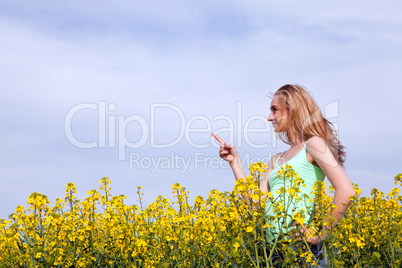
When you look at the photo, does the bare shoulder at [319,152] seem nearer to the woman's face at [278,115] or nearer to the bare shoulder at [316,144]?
the bare shoulder at [316,144]

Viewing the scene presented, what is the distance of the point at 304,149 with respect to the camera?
3.44m

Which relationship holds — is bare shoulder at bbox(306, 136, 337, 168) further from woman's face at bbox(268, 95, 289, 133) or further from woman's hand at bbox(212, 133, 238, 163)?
woman's hand at bbox(212, 133, 238, 163)

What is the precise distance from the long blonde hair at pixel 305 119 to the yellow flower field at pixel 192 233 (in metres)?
0.51

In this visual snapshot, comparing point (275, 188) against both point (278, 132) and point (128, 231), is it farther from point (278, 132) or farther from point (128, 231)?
point (128, 231)

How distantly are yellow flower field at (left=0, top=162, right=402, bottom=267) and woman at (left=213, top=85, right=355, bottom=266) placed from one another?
121mm

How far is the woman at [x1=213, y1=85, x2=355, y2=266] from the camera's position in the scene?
319 centimetres

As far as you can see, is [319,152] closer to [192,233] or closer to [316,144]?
[316,144]

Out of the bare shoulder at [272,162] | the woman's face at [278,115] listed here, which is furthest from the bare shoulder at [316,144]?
the bare shoulder at [272,162]

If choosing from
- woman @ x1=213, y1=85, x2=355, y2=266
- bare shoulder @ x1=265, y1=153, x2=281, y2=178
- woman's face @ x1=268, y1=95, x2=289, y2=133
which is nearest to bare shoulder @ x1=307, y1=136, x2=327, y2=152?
woman @ x1=213, y1=85, x2=355, y2=266

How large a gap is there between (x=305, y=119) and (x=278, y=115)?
22cm

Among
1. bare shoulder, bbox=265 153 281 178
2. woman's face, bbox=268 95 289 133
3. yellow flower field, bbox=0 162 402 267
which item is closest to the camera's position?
yellow flower field, bbox=0 162 402 267

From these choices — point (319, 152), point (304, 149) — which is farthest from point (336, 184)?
point (304, 149)

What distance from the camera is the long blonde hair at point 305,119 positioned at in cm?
364

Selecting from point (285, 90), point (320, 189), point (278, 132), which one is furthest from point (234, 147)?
point (320, 189)
